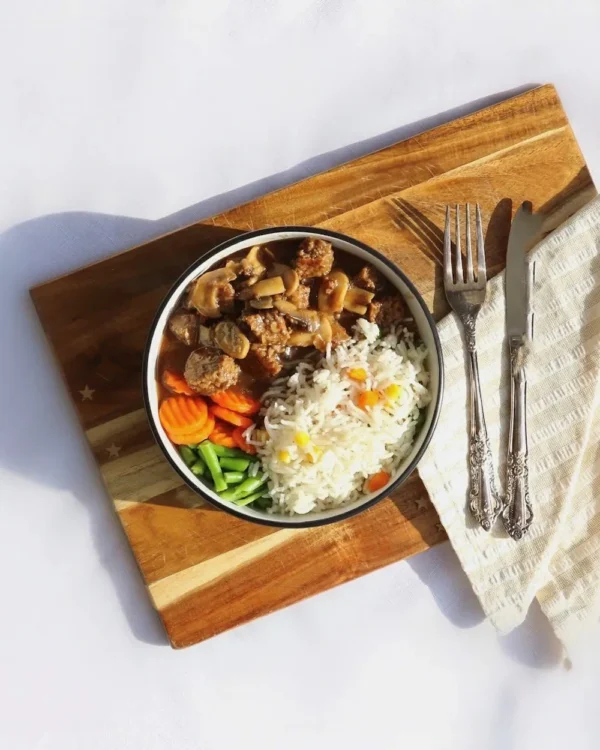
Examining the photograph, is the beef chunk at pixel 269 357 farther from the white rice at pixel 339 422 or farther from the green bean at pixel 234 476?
the green bean at pixel 234 476

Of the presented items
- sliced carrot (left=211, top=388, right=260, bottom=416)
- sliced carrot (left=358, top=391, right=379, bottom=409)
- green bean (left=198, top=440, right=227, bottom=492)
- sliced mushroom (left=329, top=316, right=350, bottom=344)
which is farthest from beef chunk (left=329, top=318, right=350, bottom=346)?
green bean (left=198, top=440, right=227, bottom=492)

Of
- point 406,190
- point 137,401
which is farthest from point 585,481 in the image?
point 137,401

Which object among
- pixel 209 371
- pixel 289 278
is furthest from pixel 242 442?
pixel 289 278

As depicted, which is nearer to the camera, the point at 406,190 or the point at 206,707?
the point at 406,190

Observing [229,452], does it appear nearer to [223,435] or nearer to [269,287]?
[223,435]

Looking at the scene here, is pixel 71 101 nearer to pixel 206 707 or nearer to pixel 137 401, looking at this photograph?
pixel 137 401
